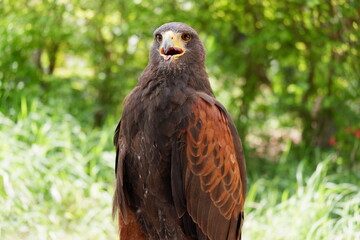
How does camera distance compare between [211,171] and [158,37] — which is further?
[158,37]

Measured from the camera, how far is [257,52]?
5.62 meters

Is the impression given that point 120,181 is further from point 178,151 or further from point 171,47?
point 171,47

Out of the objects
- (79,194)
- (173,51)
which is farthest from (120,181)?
(79,194)

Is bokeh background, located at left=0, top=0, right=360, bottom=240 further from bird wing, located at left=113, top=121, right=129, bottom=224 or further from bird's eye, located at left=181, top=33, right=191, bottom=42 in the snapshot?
bird's eye, located at left=181, top=33, right=191, bottom=42

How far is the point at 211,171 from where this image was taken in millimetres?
2627

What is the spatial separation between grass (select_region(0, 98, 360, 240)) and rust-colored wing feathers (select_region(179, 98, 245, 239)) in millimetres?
1409

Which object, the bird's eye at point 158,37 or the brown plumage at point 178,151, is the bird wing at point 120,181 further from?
the bird's eye at point 158,37

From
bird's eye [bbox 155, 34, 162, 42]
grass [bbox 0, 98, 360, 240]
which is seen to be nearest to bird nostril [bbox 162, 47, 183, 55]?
bird's eye [bbox 155, 34, 162, 42]

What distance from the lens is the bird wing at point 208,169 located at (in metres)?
2.55

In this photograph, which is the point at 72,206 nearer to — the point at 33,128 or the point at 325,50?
the point at 33,128

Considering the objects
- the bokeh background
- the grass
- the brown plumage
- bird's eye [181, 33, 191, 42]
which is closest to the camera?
the brown plumage

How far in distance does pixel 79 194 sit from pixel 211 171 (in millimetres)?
2079

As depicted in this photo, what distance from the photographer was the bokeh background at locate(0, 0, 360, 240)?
4.18 metres

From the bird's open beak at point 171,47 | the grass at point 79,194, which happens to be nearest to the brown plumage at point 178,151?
the bird's open beak at point 171,47
